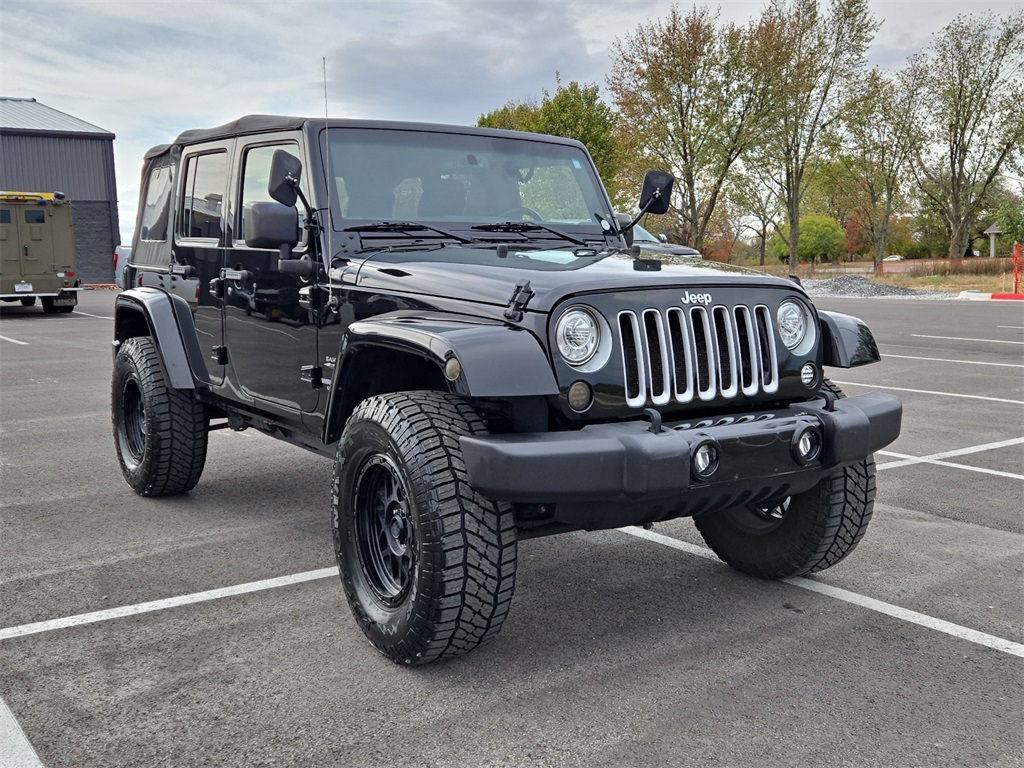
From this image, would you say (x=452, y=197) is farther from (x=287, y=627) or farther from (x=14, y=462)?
(x=14, y=462)

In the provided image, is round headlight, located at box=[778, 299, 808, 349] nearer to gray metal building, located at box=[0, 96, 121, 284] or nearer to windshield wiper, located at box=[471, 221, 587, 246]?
windshield wiper, located at box=[471, 221, 587, 246]

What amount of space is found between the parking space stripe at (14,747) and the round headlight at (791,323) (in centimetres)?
283

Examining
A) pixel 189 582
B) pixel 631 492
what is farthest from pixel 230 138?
pixel 631 492

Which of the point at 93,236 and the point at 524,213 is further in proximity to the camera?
the point at 93,236

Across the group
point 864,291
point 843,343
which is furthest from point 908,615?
point 864,291

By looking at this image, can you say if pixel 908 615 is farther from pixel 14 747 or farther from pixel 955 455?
pixel 955 455

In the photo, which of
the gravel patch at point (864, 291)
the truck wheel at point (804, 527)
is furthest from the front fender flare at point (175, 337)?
the gravel patch at point (864, 291)

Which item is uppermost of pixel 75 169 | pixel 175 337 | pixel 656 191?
pixel 75 169

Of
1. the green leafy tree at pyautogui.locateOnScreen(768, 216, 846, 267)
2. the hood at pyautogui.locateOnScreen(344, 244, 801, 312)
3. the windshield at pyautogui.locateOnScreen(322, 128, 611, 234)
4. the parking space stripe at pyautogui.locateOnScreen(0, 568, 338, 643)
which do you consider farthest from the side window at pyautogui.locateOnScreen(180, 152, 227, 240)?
the green leafy tree at pyautogui.locateOnScreen(768, 216, 846, 267)

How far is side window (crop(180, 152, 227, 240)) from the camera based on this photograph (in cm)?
539

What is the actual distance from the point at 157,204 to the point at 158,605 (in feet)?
9.59

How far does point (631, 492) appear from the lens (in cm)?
319

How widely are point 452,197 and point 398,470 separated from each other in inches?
68.1

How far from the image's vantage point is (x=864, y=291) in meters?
33.6
